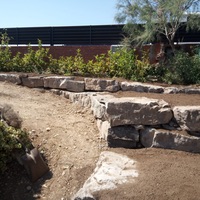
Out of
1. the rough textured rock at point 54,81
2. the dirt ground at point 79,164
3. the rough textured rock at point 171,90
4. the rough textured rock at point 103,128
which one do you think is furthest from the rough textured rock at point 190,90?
the rough textured rock at point 54,81

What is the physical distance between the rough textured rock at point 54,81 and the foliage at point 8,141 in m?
2.50

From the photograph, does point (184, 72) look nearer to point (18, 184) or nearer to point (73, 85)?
point (73, 85)

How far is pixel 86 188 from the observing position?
311 centimetres

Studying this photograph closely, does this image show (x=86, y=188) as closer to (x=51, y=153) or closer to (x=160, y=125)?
(x=51, y=153)

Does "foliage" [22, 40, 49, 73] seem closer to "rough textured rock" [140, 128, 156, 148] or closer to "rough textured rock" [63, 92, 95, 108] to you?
"rough textured rock" [63, 92, 95, 108]

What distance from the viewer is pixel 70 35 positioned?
9.80 metres

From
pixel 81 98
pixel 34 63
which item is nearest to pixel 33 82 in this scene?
pixel 34 63

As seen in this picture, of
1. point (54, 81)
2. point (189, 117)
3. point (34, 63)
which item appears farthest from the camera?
point (34, 63)

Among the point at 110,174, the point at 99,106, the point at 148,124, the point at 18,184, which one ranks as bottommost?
the point at 18,184

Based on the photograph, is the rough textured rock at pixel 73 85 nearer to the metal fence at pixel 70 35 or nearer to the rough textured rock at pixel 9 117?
the rough textured rock at pixel 9 117

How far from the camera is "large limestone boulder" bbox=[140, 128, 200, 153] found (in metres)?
3.88

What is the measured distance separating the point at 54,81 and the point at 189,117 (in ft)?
11.2

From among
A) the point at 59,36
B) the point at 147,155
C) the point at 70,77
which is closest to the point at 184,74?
the point at 70,77

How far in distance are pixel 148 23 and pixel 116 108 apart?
10.7ft
